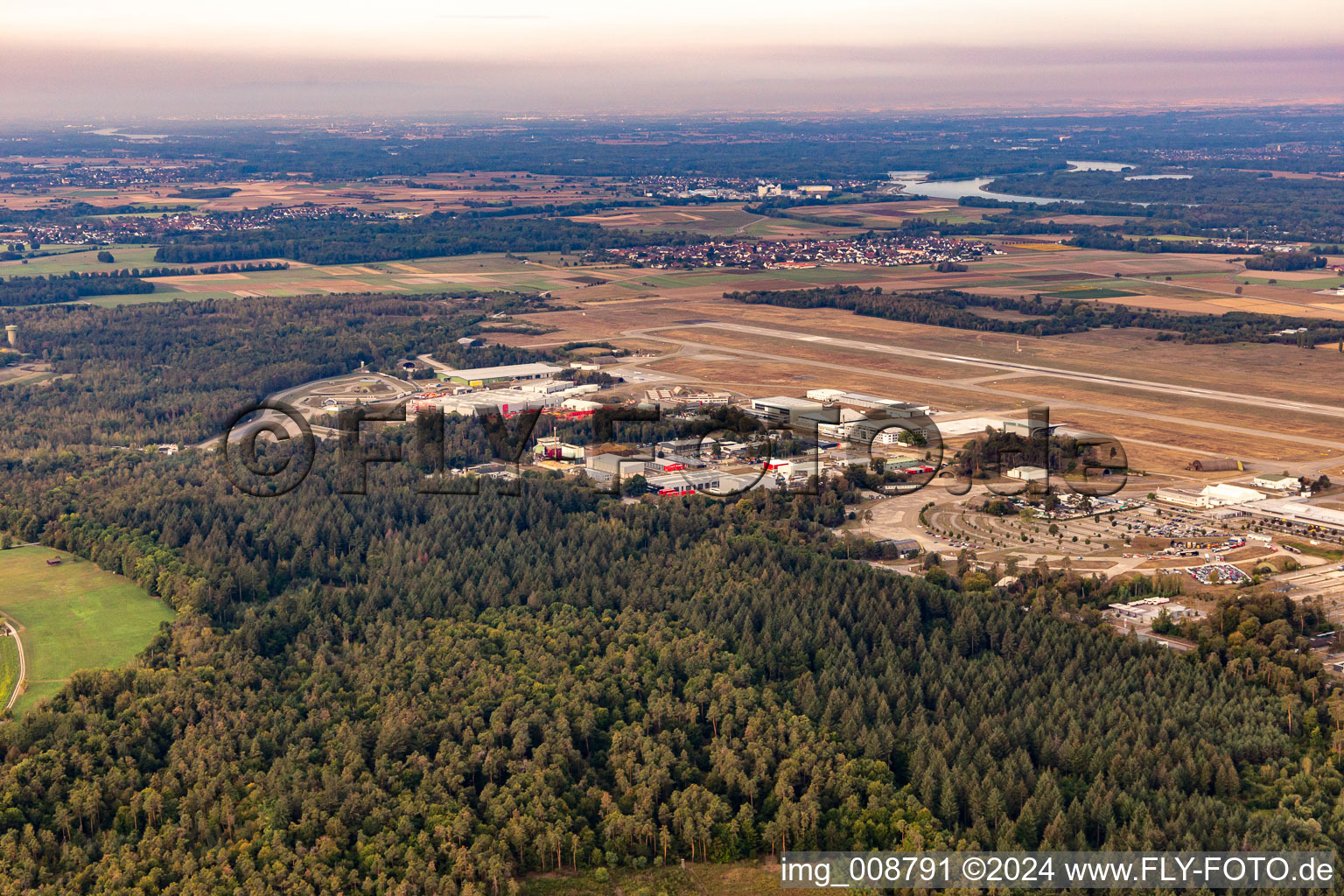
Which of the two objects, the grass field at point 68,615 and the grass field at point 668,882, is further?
the grass field at point 68,615

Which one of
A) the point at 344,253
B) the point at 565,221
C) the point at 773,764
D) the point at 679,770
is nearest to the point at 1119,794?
the point at 773,764

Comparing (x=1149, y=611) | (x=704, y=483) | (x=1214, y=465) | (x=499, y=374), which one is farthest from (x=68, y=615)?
(x=1214, y=465)

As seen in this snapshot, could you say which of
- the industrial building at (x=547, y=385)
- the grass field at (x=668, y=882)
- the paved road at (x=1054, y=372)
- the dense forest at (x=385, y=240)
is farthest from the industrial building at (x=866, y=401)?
the dense forest at (x=385, y=240)

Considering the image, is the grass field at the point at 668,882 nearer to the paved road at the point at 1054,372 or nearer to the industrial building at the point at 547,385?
the industrial building at the point at 547,385

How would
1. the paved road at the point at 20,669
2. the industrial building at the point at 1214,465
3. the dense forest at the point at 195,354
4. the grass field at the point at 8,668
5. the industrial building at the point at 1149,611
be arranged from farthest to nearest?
the dense forest at the point at 195,354 < the industrial building at the point at 1214,465 < the industrial building at the point at 1149,611 < the grass field at the point at 8,668 < the paved road at the point at 20,669

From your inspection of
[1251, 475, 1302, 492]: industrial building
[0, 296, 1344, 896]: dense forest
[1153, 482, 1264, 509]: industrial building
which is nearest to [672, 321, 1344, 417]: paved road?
[1251, 475, 1302, 492]: industrial building

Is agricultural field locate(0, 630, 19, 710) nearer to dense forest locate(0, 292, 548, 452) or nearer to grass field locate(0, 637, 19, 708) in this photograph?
grass field locate(0, 637, 19, 708)

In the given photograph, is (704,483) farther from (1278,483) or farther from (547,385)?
(547,385)
